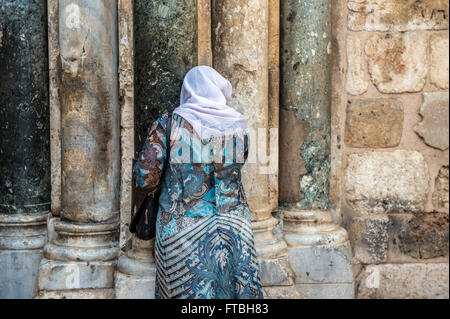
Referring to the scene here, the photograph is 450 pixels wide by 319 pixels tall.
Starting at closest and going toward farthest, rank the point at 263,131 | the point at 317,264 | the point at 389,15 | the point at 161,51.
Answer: the point at 161,51
the point at 263,131
the point at 317,264
the point at 389,15

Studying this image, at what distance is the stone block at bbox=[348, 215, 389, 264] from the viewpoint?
3.56 m

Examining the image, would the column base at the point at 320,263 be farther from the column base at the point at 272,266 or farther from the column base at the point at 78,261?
the column base at the point at 78,261

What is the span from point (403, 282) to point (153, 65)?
2.23 metres

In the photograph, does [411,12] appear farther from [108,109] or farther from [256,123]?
[108,109]

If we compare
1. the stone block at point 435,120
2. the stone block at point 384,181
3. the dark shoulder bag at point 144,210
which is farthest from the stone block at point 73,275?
the stone block at point 435,120

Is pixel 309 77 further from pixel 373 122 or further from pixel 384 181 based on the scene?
pixel 384 181

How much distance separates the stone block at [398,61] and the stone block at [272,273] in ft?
4.64

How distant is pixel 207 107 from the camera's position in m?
2.41

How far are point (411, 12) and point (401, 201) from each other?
1.28 m

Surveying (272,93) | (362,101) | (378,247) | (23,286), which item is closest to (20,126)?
(23,286)

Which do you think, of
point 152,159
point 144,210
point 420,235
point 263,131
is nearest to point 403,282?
point 420,235

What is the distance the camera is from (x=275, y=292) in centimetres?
307

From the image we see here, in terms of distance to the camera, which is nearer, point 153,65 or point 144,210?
point 144,210

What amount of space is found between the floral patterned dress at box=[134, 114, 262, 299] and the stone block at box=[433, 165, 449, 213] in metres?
1.77
